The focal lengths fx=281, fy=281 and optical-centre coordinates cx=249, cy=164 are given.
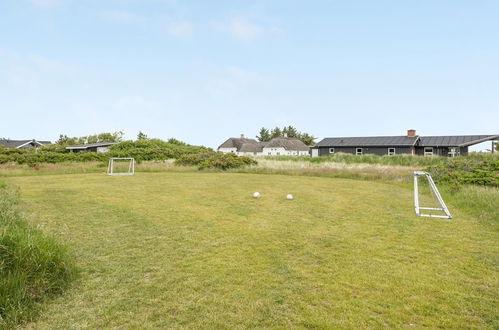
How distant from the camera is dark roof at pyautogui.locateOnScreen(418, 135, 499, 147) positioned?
3428cm

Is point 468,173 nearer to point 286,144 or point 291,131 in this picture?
point 286,144

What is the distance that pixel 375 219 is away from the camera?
780 cm

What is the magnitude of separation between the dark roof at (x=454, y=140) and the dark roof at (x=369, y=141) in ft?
5.76

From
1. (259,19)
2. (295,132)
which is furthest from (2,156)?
(295,132)

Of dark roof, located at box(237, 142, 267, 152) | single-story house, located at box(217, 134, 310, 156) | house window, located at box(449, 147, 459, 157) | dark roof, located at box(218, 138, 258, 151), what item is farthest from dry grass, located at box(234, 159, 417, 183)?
dark roof, located at box(218, 138, 258, 151)

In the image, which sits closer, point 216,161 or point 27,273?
point 27,273

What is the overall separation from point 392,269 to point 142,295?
3.72m

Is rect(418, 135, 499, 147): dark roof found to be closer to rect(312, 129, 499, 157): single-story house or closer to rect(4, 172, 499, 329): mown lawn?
rect(312, 129, 499, 157): single-story house

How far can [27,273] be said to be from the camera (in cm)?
356

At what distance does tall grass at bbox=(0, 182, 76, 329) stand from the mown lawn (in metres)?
0.24

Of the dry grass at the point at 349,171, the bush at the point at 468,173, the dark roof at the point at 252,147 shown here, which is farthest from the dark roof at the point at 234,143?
the bush at the point at 468,173

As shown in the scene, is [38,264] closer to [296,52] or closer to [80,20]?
[80,20]

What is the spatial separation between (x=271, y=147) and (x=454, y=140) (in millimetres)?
32709

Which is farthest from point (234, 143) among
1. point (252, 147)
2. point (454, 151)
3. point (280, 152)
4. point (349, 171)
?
point (349, 171)
